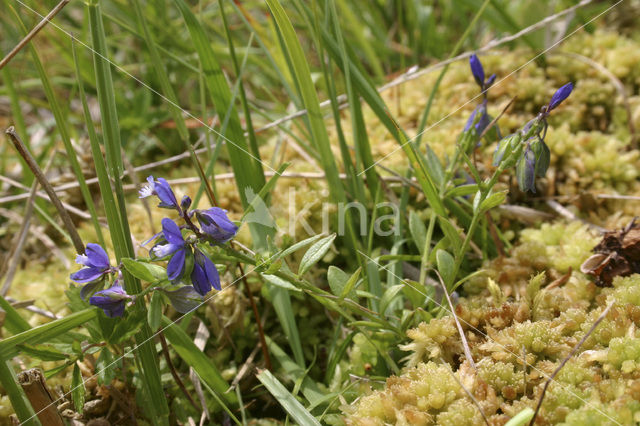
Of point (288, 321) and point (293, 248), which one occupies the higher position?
point (293, 248)

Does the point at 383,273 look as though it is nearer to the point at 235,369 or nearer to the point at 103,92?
the point at 235,369

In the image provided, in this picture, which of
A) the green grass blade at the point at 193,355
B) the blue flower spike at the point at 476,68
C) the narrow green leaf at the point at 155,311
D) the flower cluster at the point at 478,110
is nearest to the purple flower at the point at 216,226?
the narrow green leaf at the point at 155,311

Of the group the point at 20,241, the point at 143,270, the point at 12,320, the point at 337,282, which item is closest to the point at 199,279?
the point at 143,270

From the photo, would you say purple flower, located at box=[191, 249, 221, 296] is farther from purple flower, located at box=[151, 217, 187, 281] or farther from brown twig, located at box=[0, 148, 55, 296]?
brown twig, located at box=[0, 148, 55, 296]

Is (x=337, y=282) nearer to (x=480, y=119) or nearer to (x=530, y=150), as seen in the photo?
(x=530, y=150)

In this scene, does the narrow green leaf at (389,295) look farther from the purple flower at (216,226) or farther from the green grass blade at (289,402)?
the purple flower at (216,226)
